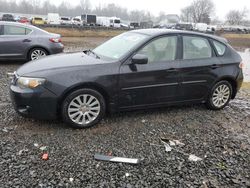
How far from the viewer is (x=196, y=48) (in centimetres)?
569

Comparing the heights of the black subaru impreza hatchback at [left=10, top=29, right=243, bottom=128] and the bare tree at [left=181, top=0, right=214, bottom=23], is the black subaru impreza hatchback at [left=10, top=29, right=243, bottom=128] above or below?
below

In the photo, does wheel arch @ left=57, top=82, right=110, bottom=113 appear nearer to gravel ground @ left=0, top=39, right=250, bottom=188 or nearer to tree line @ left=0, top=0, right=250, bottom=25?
gravel ground @ left=0, top=39, right=250, bottom=188

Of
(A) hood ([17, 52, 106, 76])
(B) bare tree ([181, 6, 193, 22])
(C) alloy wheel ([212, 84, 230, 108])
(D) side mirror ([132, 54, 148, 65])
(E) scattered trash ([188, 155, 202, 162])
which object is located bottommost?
(E) scattered trash ([188, 155, 202, 162])

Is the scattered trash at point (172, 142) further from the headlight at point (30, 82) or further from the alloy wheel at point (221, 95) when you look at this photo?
the headlight at point (30, 82)

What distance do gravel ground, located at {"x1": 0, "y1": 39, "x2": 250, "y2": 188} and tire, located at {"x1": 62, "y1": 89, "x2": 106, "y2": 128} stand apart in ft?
0.53

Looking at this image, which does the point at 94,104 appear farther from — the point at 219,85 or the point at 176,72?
the point at 219,85

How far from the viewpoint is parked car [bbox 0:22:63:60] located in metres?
9.65

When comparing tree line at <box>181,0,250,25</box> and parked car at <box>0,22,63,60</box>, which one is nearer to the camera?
parked car at <box>0,22,63,60</box>

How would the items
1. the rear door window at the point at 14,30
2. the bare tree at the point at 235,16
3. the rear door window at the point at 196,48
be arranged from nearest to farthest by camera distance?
the rear door window at the point at 196,48, the rear door window at the point at 14,30, the bare tree at the point at 235,16

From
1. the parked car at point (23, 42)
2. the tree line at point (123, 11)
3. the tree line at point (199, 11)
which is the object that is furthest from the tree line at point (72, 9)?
the parked car at point (23, 42)

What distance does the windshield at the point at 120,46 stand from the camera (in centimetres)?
509

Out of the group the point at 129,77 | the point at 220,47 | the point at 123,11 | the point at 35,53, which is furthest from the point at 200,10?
the point at 129,77

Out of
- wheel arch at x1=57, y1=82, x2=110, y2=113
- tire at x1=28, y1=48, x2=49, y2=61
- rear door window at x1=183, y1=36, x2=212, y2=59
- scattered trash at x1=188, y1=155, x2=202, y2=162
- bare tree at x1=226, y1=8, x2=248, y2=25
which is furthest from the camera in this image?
bare tree at x1=226, y1=8, x2=248, y2=25

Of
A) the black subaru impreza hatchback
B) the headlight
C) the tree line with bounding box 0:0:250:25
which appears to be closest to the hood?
the black subaru impreza hatchback
